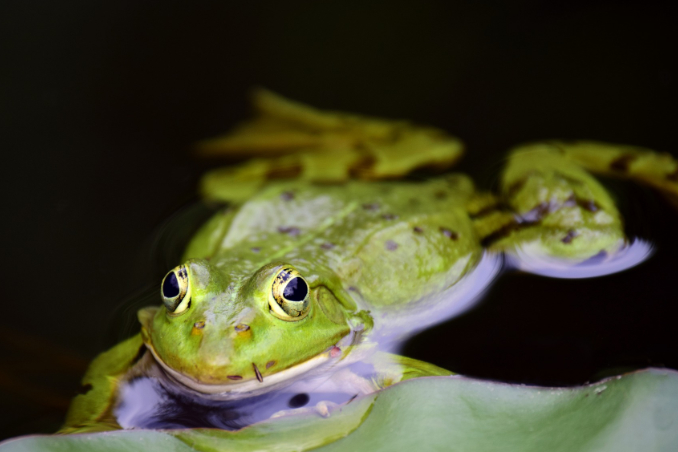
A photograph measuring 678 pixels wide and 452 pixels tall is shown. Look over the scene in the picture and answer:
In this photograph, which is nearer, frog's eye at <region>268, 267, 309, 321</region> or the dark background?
frog's eye at <region>268, 267, 309, 321</region>

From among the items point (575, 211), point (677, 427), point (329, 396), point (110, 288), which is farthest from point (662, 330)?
point (110, 288)

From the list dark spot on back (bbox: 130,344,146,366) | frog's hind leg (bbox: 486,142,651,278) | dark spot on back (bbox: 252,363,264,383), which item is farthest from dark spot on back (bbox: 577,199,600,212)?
dark spot on back (bbox: 130,344,146,366)

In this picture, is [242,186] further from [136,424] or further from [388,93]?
[136,424]

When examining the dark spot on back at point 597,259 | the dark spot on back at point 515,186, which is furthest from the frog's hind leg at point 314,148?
the dark spot on back at point 597,259

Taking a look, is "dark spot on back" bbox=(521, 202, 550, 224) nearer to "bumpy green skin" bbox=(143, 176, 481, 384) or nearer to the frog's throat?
"bumpy green skin" bbox=(143, 176, 481, 384)

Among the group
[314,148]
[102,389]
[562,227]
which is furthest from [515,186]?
[102,389]
